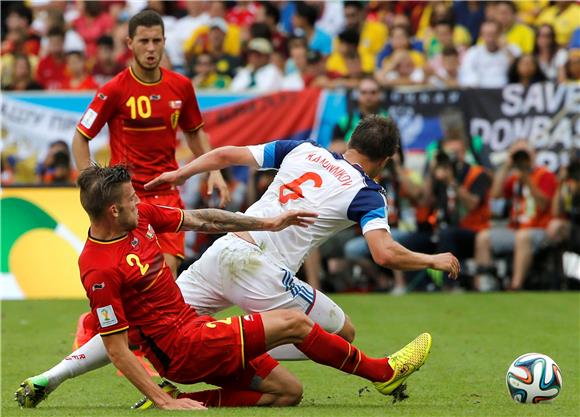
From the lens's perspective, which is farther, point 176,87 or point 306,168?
point 176,87

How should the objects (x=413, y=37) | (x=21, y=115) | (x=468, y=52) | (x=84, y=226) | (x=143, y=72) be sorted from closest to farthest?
1. (x=143, y=72)
2. (x=84, y=226)
3. (x=21, y=115)
4. (x=468, y=52)
5. (x=413, y=37)

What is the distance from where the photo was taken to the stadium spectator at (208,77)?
17.1 metres

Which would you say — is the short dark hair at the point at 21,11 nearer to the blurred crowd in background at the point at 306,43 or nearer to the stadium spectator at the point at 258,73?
the blurred crowd in background at the point at 306,43

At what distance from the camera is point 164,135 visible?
9391 mm

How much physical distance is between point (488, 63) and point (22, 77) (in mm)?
6772

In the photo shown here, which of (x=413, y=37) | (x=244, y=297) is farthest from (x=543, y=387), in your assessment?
(x=413, y=37)

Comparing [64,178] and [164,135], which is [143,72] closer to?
[164,135]

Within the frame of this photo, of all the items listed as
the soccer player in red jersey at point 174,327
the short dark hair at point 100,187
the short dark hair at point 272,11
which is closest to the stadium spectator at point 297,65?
the short dark hair at point 272,11

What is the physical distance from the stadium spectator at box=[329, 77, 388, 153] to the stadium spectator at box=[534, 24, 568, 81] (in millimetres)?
2925

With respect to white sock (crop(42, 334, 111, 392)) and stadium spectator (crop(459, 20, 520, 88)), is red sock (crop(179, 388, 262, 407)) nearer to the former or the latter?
white sock (crop(42, 334, 111, 392))

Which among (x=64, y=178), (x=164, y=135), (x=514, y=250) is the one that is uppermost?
(x=164, y=135)

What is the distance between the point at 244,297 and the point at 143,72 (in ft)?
8.84

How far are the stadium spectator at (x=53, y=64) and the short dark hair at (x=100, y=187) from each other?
11.2 meters

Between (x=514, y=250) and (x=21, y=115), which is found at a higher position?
(x=21, y=115)
